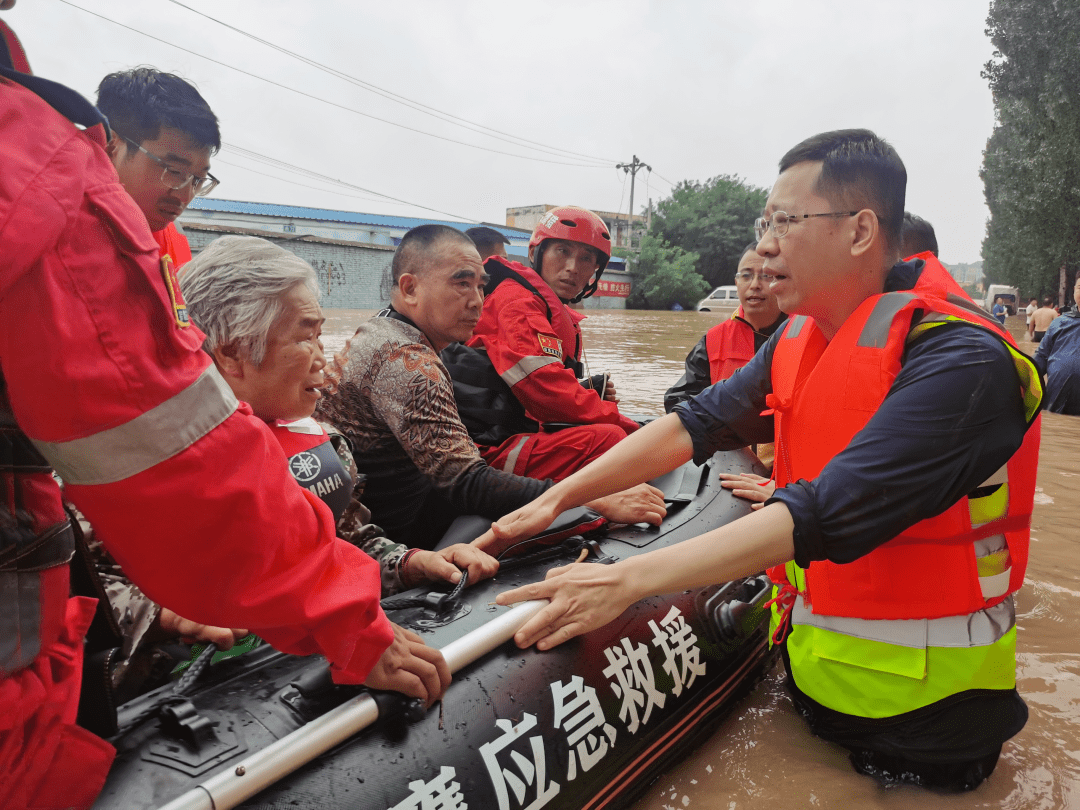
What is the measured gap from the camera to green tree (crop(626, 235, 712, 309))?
Result: 3294cm

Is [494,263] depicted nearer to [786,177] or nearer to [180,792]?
[786,177]

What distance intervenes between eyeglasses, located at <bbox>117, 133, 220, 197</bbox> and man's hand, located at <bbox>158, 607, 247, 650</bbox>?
5.35ft

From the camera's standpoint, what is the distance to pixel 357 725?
1.26 metres

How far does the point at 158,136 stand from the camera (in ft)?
8.13

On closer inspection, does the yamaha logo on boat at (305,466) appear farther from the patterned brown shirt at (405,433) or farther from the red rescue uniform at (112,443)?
the red rescue uniform at (112,443)

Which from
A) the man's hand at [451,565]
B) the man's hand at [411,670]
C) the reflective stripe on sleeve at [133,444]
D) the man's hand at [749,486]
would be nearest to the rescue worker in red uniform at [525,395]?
the man's hand at [749,486]

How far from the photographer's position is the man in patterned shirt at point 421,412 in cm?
223

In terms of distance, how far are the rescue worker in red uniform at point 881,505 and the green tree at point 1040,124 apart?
74.4ft

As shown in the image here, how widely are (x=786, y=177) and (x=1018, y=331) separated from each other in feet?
83.0

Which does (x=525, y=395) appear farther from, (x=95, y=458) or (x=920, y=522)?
(x=95, y=458)

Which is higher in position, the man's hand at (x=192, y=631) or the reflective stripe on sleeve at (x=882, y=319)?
the reflective stripe on sleeve at (x=882, y=319)

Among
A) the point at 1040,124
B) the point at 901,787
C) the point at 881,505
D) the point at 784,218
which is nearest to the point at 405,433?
the point at 784,218

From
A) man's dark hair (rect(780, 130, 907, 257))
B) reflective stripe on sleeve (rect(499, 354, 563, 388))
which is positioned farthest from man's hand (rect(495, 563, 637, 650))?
reflective stripe on sleeve (rect(499, 354, 563, 388))

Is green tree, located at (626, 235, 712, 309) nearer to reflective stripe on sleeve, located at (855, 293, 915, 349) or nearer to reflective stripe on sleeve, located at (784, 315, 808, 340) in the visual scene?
reflective stripe on sleeve, located at (784, 315, 808, 340)
